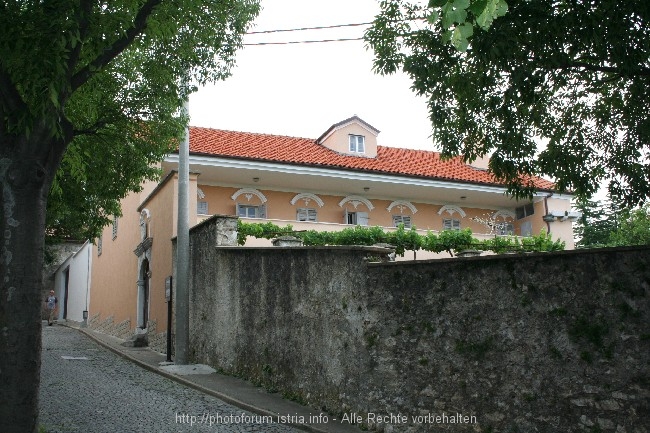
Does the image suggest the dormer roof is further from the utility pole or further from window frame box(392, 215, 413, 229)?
the utility pole

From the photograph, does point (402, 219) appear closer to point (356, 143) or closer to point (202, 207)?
point (356, 143)

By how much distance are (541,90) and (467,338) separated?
140 inches

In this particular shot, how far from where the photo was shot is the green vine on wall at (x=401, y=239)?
18812mm

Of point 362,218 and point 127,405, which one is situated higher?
point 362,218

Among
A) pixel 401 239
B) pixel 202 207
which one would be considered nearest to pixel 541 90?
pixel 401 239

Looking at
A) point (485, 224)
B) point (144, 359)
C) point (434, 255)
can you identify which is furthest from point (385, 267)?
point (485, 224)

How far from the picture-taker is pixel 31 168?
288 inches

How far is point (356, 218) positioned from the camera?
24.6 meters

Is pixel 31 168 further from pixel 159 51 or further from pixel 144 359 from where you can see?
pixel 144 359

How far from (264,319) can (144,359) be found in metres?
5.51

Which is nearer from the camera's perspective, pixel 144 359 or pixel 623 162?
pixel 623 162

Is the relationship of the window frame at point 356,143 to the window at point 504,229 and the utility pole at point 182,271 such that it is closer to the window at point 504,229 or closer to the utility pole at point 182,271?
the window at point 504,229

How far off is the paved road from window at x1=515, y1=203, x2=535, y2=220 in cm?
1696

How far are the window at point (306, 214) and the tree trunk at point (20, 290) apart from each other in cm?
1660
